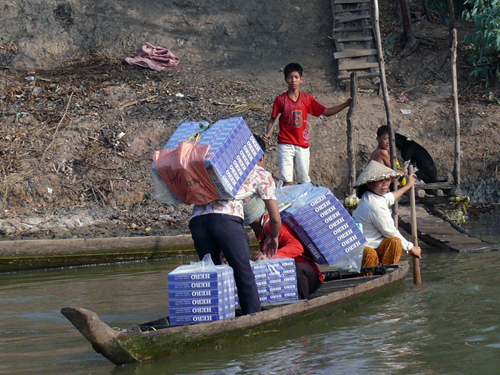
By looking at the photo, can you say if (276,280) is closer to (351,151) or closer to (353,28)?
(351,151)

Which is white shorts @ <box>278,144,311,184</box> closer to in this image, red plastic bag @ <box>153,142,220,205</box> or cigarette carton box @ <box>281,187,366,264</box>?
cigarette carton box @ <box>281,187,366,264</box>

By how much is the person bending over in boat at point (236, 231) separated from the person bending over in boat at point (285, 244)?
0.45 meters

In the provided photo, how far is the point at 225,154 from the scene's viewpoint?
448cm

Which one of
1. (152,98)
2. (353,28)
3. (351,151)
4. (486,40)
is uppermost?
(353,28)

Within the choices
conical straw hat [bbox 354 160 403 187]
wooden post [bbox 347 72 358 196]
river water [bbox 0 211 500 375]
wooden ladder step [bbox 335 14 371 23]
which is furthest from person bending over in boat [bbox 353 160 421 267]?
wooden ladder step [bbox 335 14 371 23]

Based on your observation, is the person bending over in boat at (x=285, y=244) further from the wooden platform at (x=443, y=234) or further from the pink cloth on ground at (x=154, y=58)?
the pink cloth on ground at (x=154, y=58)

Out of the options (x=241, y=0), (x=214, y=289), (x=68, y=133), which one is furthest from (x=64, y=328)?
(x=241, y=0)

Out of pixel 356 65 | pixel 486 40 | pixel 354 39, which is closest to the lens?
pixel 486 40

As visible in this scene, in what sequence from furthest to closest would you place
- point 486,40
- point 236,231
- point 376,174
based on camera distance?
point 486,40
point 376,174
point 236,231

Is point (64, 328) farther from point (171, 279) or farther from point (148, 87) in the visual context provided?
point (148, 87)

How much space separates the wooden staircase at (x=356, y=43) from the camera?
1366 cm

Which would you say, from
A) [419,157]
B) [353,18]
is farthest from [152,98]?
[419,157]

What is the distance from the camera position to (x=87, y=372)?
4.23 metres

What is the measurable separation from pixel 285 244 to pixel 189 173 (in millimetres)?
1312
